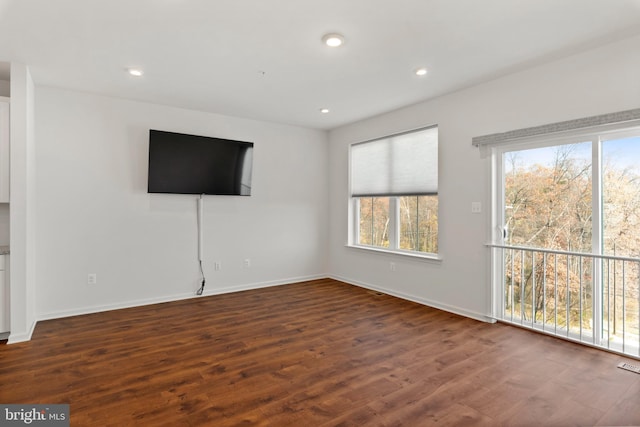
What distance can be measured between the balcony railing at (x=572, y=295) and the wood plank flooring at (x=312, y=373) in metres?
0.20

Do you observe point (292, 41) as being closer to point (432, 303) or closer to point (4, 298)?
point (432, 303)

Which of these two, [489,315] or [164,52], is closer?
[164,52]

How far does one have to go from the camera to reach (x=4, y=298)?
10.4 feet

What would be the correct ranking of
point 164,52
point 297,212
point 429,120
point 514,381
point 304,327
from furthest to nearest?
point 297,212, point 429,120, point 304,327, point 164,52, point 514,381

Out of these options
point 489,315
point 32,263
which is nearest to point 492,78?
point 489,315

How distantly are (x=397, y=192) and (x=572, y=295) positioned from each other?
2.34 meters

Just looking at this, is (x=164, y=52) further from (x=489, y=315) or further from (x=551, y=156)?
(x=489, y=315)

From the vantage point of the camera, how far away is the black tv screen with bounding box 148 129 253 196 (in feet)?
14.2

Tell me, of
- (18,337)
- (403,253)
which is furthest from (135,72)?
(403,253)

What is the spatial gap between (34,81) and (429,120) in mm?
4567

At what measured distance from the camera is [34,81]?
143 inches

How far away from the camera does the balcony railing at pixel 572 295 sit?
2871 millimetres

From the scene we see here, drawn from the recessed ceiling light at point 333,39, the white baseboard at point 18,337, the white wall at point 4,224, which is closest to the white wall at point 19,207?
the white baseboard at point 18,337

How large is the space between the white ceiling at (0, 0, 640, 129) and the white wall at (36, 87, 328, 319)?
514 millimetres
